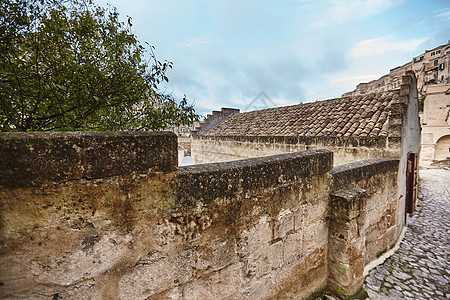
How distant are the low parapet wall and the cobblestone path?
2.28m

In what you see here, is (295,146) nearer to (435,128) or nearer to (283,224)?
(283,224)

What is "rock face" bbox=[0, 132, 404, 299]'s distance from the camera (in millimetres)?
1141

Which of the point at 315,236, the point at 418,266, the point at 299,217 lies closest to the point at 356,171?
the point at 315,236

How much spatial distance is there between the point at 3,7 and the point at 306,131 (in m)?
7.40

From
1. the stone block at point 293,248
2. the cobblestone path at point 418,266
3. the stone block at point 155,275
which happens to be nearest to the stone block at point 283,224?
the stone block at point 293,248

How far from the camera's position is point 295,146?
6.66 m

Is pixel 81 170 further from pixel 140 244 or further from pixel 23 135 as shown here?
pixel 140 244

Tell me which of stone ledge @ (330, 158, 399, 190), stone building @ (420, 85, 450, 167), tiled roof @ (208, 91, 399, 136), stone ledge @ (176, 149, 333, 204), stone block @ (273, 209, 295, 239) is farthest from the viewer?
stone building @ (420, 85, 450, 167)

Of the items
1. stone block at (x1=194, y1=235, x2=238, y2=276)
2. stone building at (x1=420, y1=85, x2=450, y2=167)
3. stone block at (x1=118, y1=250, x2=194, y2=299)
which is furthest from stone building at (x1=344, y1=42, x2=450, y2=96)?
stone block at (x1=118, y1=250, x2=194, y2=299)

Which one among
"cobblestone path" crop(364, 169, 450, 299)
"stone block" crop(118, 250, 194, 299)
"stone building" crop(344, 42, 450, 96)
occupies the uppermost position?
"stone building" crop(344, 42, 450, 96)

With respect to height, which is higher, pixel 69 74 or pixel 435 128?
pixel 435 128

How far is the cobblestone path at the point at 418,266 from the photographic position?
3.20 metres

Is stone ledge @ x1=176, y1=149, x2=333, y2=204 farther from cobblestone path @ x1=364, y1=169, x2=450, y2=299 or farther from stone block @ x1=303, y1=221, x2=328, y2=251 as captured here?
cobblestone path @ x1=364, y1=169, x2=450, y2=299

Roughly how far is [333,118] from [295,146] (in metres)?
1.83
